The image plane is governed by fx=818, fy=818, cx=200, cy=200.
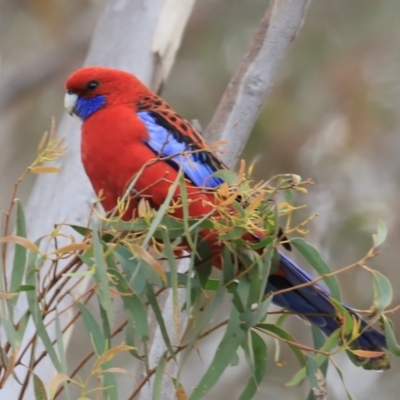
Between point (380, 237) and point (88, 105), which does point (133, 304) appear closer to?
point (380, 237)

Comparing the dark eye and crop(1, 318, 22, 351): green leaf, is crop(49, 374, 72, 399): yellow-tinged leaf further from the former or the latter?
the dark eye

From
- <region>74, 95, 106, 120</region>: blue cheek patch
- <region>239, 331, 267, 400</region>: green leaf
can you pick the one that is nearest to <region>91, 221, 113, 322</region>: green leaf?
<region>239, 331, 267, 400</region>: green leaf

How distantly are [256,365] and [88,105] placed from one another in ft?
3.18

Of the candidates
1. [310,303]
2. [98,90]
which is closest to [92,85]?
[98,90]

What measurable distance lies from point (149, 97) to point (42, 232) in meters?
0.52

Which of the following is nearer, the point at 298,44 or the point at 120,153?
the point at 120,153

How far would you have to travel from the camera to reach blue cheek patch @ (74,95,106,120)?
7.08 feet

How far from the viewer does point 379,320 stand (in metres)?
1.47

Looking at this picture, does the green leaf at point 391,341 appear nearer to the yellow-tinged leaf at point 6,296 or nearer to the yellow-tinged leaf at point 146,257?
the yellow-tinged leaf at point 146,257

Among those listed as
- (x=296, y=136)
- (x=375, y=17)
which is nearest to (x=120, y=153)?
(x=296, y=136)

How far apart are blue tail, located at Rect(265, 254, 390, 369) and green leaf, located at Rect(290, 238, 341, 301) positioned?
7.8 inches

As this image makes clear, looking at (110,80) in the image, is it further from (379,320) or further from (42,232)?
(379,320)

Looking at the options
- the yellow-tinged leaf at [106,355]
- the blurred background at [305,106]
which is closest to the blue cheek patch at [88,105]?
the yellow-tinged leaf at [106,355]

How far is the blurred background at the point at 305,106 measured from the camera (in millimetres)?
3852
